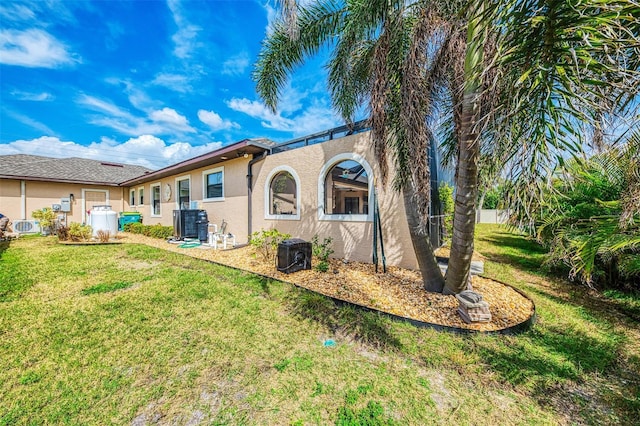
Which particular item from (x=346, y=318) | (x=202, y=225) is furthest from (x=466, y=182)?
(x=202, y=225)

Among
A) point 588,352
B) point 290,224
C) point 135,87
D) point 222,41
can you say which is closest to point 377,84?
point 588,352

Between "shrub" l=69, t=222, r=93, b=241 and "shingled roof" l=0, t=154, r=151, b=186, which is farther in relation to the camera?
"shingled roof" l=0, t=154, r=151, b=186

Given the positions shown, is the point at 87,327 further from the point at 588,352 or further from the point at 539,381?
the point at 588,352

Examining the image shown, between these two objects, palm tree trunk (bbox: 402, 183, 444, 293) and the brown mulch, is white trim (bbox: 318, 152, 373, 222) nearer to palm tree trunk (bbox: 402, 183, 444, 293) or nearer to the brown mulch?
the brown mulch

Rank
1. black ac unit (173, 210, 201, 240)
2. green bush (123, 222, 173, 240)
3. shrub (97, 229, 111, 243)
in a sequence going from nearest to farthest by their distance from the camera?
1. shrub (97, 229, 111, 243)
2. black ac unit (173, 210, 201, 240)
3. green bush (123, 222, 173, 240)

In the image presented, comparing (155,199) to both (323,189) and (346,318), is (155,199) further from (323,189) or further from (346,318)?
(346,318)

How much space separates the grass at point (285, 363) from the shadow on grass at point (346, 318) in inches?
1.0

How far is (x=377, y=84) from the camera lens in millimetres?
4164

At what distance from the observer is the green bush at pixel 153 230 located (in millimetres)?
12098

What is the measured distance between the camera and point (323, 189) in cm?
757

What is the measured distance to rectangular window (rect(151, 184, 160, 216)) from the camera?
15.5 meters

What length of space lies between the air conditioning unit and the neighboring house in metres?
0.94

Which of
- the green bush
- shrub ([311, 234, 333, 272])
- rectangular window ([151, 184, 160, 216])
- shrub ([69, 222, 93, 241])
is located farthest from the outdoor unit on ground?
shrub ([311, 234, 333, 272])

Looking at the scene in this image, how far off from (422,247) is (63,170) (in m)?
23.2
